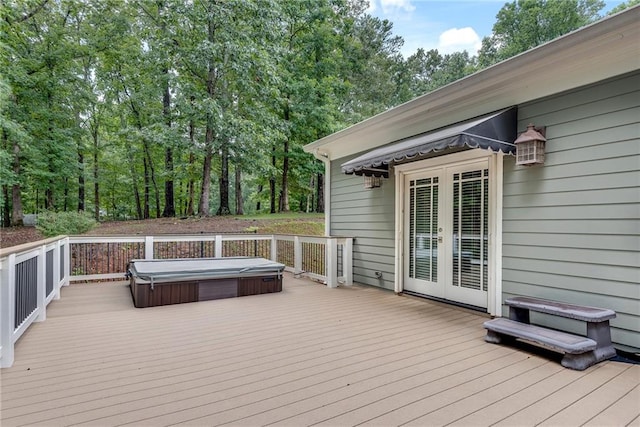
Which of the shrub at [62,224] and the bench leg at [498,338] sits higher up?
the shrub at [62,224]

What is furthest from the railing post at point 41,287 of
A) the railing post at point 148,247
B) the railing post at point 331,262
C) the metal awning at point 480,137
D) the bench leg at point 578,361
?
the bench leg at point 578,361

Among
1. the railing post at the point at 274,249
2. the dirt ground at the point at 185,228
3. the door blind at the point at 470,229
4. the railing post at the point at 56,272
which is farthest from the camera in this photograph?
the dirt ground at the point at 185,228

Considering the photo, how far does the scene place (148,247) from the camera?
6133 millimetres

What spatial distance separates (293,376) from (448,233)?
3.08 m

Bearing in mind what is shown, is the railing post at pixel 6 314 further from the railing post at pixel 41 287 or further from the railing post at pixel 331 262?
the railing post at pixel 331 262

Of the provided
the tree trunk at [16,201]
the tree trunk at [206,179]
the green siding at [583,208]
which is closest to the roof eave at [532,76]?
the green siding at [583,208]

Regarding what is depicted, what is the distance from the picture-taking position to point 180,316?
3992 millimetres

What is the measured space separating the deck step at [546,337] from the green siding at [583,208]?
0.56 metres

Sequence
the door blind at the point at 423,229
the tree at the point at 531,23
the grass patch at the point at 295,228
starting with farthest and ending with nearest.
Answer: the tree at the point at 531,23 → the grass patch at the point at 295,228 → the door blind at the point at 423,229

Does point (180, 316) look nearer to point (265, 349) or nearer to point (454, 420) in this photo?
point (265, 349)

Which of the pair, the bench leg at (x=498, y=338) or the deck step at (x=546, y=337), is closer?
the deck step at (x=546, y=337)

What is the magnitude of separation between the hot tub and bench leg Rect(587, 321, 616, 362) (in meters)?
3.92

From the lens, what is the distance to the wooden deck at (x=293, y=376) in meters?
1.91

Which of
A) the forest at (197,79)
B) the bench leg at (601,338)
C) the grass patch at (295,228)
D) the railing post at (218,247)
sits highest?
the forest at (197,79)
